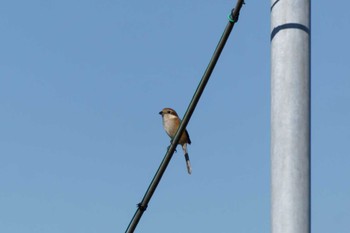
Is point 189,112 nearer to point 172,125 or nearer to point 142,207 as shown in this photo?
point 142,207

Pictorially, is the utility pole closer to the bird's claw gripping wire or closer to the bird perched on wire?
the bird's claw gripping wire

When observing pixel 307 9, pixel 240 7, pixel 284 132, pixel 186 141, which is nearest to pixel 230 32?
pixel 240 7

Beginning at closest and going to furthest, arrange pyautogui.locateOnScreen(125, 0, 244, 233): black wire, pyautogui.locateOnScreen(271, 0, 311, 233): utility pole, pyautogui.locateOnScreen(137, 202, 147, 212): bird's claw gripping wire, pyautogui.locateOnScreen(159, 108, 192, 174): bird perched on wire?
pyautogui.locateOnScreen(271, 0, 311, 233): utility pole
pyautogui.locateOnScreen(125, 0, 244, 233): black wire
pyautogui.locateOnScreen(137, 202, 147, 212): bird's claw gripping wire
pyautogui.locateOnScreen(159, 108, 192, 174): bird perched on wire

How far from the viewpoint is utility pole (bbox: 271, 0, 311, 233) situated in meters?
4.48

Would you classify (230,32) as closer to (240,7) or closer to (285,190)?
(240,7)

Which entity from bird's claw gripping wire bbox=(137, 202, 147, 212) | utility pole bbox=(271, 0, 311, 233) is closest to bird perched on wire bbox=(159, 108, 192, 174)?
bird's claw gripping wire bbox=(137, 202, 147, 212)

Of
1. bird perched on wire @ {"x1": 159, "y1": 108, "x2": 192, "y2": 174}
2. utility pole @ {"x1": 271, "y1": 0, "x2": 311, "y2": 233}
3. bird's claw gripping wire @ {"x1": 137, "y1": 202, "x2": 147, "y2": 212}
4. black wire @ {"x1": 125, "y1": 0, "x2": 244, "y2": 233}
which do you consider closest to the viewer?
utility pole @ {"x1": 271, "y1": 0, "x2": 311, "y2": 233}

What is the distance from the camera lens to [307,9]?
192 inches

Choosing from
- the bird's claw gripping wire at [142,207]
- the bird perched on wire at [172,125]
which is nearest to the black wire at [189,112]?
the bird's claw gripping wire at [142,207]

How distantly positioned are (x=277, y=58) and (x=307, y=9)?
0.39 meters

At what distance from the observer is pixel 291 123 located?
4.55 meters

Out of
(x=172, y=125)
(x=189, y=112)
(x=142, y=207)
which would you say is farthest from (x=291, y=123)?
(x=172, y=125)

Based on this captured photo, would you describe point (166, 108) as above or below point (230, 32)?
above

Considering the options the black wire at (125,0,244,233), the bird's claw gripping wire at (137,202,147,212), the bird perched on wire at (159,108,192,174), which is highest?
the bird perched on wire at (159,108,192,174)
